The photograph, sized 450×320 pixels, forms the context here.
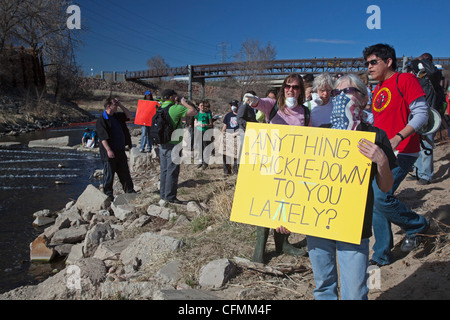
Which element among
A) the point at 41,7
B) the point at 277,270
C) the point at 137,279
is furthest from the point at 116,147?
the point at 41,7

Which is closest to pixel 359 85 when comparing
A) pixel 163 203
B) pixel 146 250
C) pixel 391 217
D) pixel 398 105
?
pixel 398 105

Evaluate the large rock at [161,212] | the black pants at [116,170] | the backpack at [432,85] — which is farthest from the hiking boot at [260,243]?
the black pants at [116,170]

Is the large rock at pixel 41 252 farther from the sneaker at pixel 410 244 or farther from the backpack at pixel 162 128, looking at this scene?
the sneaker at pixel 410 244

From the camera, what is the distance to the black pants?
732 cm

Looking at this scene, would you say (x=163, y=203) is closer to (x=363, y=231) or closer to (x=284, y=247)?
(x=284, y=247)

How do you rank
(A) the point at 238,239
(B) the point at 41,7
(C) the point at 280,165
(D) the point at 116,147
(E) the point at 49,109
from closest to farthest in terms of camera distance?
(C) the point at 280,165 < (A) the point at 238,239 < (D) the point at 116,147 < (E) the point at 49,109 < (B) the point at 41,7

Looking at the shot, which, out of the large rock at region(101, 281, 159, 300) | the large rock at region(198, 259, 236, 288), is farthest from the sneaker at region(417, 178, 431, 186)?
the large rock at region(101, 281, 159, 300)

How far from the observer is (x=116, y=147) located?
7.29 meters

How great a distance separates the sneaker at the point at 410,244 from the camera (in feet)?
12.0

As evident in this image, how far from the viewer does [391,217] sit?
338cm

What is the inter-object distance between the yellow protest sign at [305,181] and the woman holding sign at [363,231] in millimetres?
75

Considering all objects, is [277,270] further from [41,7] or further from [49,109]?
[41,7]

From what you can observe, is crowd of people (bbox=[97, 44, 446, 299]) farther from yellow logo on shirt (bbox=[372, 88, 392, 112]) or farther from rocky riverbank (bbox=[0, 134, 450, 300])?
rocky riverbank (bbox=[0, 134, 450, 300])
